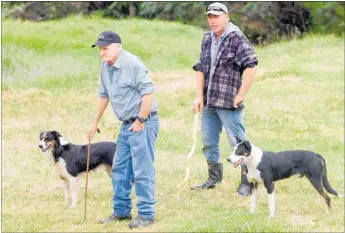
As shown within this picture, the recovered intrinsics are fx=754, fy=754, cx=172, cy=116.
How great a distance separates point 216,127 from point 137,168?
1.77 m

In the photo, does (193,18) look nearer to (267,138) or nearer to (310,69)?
(310,69)

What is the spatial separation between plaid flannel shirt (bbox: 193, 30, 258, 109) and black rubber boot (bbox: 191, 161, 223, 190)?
3.18ft

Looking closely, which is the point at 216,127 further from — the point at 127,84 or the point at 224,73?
the point at 127,84

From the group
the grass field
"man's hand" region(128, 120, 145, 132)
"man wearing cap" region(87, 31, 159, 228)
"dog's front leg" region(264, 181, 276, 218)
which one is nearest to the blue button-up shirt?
"man wearing cap" region(87, 31, 159, 228)

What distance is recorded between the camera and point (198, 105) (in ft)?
29.9

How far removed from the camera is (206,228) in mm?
7977

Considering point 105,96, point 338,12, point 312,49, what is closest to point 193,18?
point 338,12

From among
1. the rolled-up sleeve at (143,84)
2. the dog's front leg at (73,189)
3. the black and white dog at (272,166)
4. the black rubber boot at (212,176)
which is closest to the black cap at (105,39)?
the rolled-up sleeve at (143,84)

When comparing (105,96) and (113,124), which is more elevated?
(105,96)

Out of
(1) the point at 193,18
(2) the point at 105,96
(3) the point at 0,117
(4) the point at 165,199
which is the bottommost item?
(1) the point at 193,18

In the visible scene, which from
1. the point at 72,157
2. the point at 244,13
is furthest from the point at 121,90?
the point at 244,13

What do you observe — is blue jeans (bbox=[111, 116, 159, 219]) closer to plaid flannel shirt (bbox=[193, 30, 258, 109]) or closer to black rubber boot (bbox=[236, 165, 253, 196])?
plaid flannel shirt (bbox=[193, 30, 258, 109])

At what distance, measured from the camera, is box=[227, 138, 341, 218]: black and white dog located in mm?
8375

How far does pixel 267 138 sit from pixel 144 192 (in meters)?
6.18
